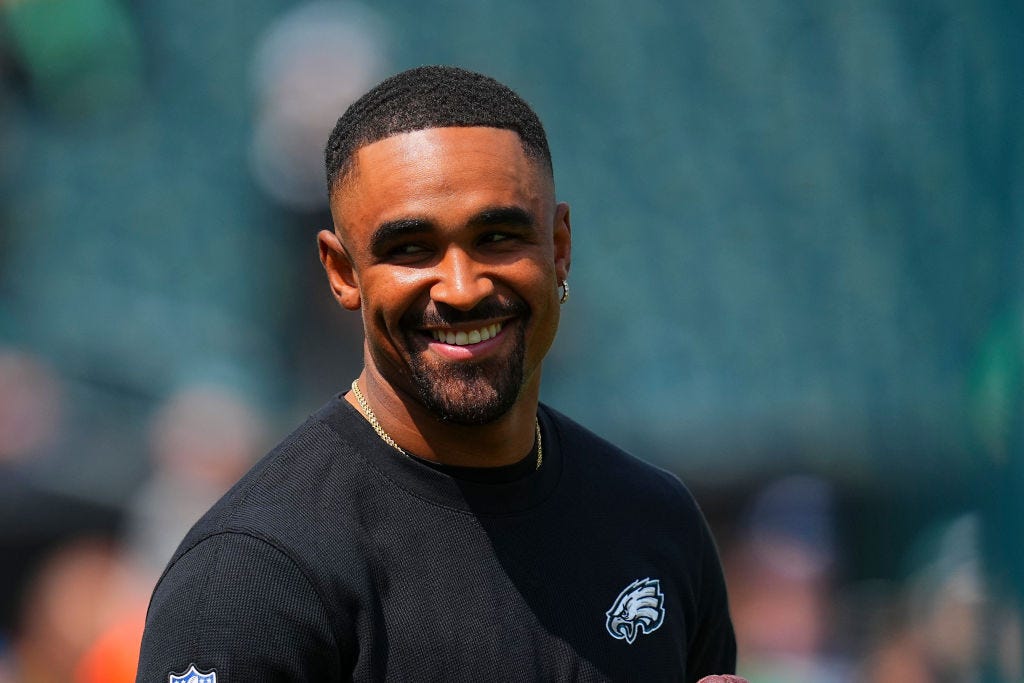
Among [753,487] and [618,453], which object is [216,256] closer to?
[753,487]

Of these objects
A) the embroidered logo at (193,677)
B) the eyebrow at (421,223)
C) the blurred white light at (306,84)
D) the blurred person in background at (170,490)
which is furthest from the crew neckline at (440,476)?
the blurred white light at (306,84)

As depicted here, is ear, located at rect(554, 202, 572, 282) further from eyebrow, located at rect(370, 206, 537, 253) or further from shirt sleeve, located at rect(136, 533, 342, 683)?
shirt sleeve, located at rect(136, 533, 342, 683)

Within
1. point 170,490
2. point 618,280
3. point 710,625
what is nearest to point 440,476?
point 710,625

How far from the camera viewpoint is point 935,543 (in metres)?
4.61

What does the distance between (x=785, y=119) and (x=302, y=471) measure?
4.21 meters

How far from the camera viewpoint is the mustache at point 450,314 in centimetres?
181

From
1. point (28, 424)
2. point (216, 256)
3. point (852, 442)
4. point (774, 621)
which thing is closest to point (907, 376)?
point (852, 442)

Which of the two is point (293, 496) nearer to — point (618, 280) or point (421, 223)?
point (421, 223)

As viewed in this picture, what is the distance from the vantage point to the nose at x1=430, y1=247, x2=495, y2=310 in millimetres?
1788

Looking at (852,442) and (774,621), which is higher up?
(852,442)

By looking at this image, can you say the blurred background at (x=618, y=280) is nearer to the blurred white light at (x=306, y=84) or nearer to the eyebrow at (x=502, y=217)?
the blurred white light at (x=306, y=84)

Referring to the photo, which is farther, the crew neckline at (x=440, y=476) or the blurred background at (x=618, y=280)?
the blurred background at (x=618, y=280)

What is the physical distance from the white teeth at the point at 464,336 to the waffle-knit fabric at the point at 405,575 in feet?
0.61

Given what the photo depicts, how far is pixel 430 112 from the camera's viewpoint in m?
1.87
